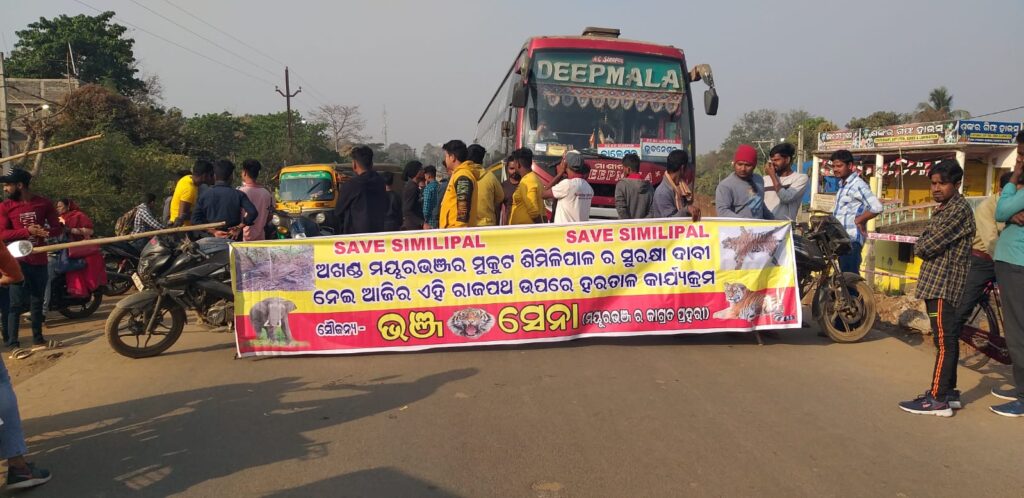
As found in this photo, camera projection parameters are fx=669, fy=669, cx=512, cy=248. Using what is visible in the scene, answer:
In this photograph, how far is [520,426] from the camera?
418 cm

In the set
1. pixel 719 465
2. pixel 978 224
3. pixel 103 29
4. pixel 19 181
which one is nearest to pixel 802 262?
pixel 978 224

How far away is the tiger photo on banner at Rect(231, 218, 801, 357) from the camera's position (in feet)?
19.4

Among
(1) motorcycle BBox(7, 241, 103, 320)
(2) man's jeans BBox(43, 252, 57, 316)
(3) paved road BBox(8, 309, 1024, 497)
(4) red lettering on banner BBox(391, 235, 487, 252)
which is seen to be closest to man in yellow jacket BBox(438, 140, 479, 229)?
(4) red lettering on banner BBox(391, 235, 487, 252)

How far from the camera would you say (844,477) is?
3490 millimetres

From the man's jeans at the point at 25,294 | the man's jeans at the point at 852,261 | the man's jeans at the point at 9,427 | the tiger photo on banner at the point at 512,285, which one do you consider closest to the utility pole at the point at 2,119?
the man's jeans at the point at 25,294

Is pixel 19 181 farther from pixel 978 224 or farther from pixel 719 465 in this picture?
pixel 978 224

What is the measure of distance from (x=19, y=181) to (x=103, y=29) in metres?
41.3

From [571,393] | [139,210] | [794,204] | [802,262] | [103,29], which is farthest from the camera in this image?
[103,29]

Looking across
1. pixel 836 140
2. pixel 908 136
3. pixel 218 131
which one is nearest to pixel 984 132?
pixel 908 136

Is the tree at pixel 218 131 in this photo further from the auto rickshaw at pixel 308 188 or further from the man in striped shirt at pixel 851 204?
the man in striped shirt at pixel 851 204

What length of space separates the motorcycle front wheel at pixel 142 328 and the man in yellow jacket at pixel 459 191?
105 inches

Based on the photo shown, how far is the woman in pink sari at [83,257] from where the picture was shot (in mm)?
8414

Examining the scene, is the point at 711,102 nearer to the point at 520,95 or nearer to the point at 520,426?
the point at 520,95

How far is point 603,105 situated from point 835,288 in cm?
541
